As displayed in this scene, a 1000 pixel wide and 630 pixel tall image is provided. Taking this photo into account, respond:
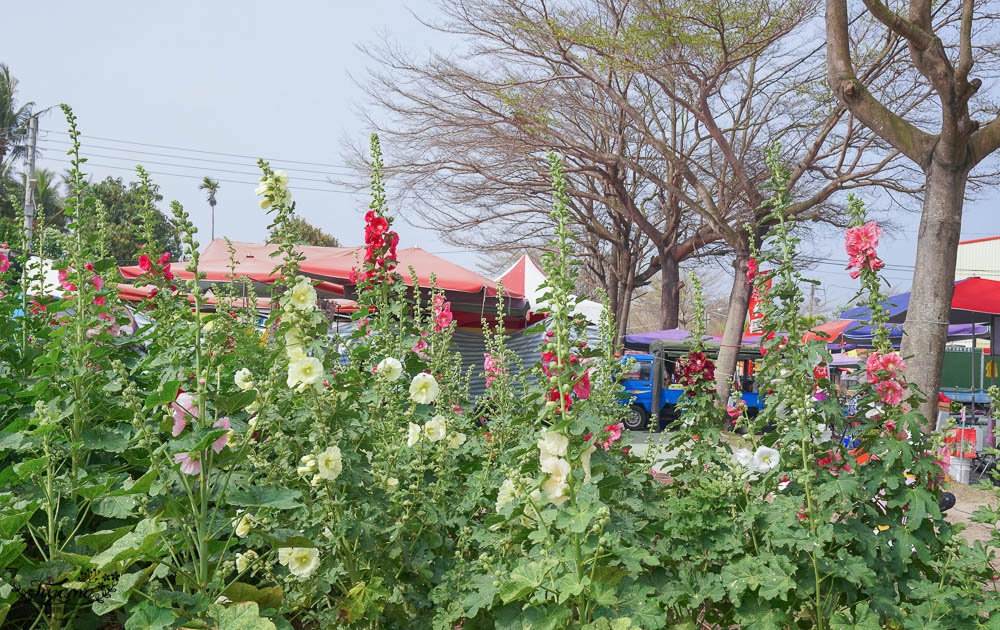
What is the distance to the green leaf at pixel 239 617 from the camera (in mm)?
1695

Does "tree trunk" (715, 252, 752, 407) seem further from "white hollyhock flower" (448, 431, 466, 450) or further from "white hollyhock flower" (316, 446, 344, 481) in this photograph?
"white hollyhock flower" (316, 446, 344, 481)

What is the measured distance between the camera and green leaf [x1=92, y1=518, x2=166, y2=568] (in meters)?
1.65

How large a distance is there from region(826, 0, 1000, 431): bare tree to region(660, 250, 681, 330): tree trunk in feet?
38.0

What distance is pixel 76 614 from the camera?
2.05 meters

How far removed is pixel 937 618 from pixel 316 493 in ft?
6.26

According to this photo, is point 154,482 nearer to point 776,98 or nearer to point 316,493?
point 316,493

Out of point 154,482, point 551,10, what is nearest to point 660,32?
point 551,10

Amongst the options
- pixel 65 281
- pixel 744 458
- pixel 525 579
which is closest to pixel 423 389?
pixel 525 579

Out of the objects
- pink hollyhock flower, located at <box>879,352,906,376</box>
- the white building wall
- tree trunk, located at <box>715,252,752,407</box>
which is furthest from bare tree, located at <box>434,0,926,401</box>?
the white building wall

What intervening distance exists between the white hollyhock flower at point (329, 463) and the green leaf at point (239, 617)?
0.37 m

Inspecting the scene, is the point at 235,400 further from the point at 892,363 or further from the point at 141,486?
Answer: the point at 892,363

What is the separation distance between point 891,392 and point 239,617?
7.35ft

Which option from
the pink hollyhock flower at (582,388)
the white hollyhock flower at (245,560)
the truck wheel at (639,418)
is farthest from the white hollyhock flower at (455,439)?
the truck wheel at (639,418)

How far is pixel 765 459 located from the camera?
2.44 meters
